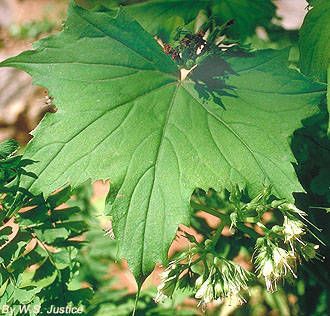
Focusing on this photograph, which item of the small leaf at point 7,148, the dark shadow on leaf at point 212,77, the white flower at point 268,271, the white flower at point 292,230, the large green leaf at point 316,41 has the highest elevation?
the small leaf at point 7,148

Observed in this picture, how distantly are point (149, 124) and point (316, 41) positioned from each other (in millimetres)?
461

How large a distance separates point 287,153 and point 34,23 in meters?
4.49

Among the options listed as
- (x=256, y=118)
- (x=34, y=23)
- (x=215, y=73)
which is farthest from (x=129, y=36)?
(x=34, y=23)

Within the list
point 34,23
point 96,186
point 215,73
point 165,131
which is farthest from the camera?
point 34,23

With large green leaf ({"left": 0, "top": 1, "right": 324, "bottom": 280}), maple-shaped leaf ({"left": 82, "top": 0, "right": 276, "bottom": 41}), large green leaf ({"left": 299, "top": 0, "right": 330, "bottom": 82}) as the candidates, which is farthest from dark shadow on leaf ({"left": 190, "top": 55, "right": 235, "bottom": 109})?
maple-shaped leaf ({"left": 82, "top": 0, "right": 276, "bottom": 41})

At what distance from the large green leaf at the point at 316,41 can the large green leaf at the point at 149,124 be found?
0.04 meters

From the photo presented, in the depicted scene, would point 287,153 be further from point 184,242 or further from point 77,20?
point 184,242

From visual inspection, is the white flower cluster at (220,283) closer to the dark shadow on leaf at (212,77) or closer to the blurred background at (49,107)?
the blurred background at (49,107)

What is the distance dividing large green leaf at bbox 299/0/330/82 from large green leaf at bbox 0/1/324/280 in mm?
39

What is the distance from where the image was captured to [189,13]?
175cm

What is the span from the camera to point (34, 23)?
5.25m

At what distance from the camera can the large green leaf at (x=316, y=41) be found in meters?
1.28

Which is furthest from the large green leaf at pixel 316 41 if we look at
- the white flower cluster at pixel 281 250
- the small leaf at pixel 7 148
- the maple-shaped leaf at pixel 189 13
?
the small leaf at pixel 7 148

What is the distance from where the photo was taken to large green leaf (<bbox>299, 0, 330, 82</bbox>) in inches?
50.4
